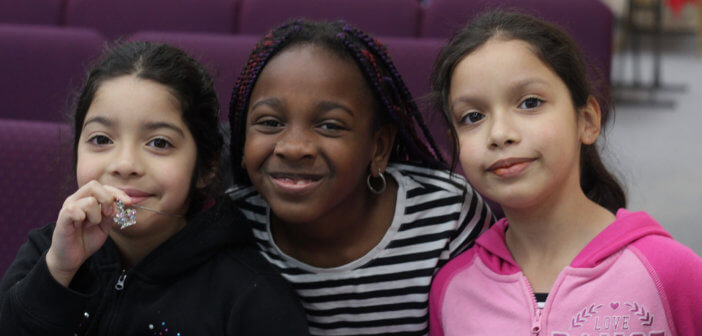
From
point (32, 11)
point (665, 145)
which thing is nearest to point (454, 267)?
point (32, 11)

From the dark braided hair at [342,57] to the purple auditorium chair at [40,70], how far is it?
3.02 ft

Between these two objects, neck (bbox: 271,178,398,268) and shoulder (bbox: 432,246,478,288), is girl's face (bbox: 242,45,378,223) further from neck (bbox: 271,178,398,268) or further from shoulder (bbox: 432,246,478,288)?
shoulder (bbox: 432,246,478,288)

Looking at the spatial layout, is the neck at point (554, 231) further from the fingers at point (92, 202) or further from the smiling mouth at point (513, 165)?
the fingers at point (92, 202)

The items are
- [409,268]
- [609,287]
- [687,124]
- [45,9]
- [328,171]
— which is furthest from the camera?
[687,124]

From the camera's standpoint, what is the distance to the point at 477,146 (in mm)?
1144

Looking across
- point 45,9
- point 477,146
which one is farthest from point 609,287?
point 45,9

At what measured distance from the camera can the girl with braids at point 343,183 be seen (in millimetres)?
1196

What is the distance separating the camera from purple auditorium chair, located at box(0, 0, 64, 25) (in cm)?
273

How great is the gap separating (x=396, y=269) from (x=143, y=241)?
0.42 meters

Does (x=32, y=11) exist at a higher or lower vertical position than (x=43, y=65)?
higher

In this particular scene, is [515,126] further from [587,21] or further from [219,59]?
[587,21]

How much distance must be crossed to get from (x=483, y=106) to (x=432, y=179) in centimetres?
24

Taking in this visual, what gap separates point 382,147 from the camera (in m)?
1.32

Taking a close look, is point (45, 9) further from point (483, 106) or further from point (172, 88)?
point (483, 106)
